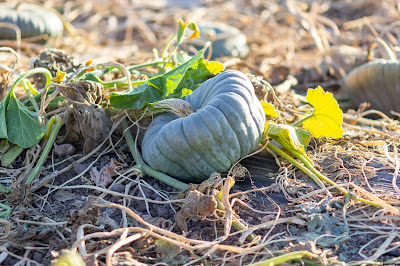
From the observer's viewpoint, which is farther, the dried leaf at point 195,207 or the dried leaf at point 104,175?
the dried leaf at point 104,175

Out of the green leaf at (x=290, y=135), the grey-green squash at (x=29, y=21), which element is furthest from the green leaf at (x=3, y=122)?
the grey-green squash at (x=29, y=21)

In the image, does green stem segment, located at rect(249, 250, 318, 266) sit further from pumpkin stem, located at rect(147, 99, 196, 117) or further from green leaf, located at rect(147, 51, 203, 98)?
green leaf, located at rect(147, 51, 203, 98)

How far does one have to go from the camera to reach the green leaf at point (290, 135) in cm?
266

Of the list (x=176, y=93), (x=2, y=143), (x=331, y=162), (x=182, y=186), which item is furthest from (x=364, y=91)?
(x=2, y=143)

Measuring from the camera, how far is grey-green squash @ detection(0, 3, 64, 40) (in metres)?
5.72

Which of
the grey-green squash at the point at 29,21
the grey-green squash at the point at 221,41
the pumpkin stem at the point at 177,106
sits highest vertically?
the pumpkin stem at the point at 177,106

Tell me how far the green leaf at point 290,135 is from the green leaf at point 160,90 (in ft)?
1.83

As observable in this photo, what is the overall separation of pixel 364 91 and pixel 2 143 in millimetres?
3025

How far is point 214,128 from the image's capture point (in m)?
2.49

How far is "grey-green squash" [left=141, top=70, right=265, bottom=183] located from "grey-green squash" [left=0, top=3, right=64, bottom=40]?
3.69 metres

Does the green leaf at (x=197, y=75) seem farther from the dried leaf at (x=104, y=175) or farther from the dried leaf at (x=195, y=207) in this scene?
the dried leaf at (x=195, y=207)

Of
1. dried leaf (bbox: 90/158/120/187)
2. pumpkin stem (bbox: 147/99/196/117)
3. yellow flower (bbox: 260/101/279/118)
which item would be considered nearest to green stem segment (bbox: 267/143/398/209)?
yellow flower (bbox: 260/101/279/118)

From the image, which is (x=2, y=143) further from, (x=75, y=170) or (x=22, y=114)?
(x=75, y=170)

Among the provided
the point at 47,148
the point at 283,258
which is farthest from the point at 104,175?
the point at 283,258
